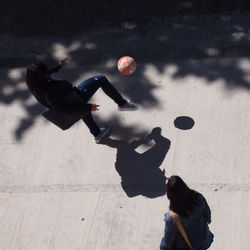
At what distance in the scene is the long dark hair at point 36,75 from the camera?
16.2 feet

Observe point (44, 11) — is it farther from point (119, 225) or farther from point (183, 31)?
point (119, 225)

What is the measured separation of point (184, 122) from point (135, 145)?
71 centimetres

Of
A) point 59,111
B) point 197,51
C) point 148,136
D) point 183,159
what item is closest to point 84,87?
point 59,111

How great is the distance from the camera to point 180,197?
10.8ft

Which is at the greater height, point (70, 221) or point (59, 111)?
point (59, 111)

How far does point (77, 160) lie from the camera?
5840mm

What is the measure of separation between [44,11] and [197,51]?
10.2 feet

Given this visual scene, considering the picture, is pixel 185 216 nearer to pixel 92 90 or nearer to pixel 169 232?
pixel 169 232

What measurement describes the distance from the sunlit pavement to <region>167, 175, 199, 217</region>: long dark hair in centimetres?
143

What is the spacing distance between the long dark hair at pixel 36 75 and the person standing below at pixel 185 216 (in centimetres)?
222

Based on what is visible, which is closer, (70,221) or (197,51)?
(70,221)

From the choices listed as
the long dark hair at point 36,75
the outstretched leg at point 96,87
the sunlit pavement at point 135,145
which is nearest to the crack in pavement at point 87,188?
the sunlit pavement at point 135,145

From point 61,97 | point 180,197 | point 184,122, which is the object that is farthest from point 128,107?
point 180,197

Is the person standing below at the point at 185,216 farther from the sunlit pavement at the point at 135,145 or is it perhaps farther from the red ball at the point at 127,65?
the red ball at the point at 127,65
